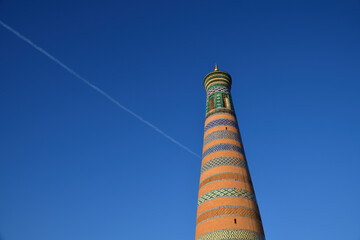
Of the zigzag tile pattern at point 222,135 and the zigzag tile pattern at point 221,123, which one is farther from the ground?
the zigzag tile pattern at point 221,123

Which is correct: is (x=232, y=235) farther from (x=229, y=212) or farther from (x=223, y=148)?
(x=223, y=148)

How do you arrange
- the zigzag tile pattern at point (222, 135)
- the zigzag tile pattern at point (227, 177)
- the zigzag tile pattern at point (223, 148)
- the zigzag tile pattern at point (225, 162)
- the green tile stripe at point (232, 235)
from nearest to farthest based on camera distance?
the green tile stripe at point (232, 235) < the zigzag tile pattern at point (227, 177) < the zigzag tile pattern at point (225, 162) < the zigzag tile pattern at point (223, 148) < the zigzag tile pattern at point (222, 135)

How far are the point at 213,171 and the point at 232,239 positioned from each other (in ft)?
10.1

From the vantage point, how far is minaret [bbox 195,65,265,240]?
1124cm

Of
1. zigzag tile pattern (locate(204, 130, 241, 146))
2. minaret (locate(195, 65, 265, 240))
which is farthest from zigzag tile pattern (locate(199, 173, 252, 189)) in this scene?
zigzag tile pattern (locate(204, 130, 241, 146))

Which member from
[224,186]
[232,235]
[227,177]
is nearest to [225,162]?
[227,177]

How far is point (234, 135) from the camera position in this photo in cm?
1452

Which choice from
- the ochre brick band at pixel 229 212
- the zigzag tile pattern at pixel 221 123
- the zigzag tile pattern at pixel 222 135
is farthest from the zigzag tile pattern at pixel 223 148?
the ochre brick band at pixel 229 212

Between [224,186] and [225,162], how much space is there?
1.22 meters

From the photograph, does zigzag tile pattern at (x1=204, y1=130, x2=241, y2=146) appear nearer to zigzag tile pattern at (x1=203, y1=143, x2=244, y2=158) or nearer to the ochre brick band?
zigzag tile pattern at (x1=203, y1=143, x2=244, y2=158)

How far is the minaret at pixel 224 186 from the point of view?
11242 mm

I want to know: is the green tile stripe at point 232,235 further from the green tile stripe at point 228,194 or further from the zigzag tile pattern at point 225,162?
the zigzag tile pattern at point 225,162

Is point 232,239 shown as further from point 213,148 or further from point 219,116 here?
point 219,116

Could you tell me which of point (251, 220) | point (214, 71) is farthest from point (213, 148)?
point (214, 71)
